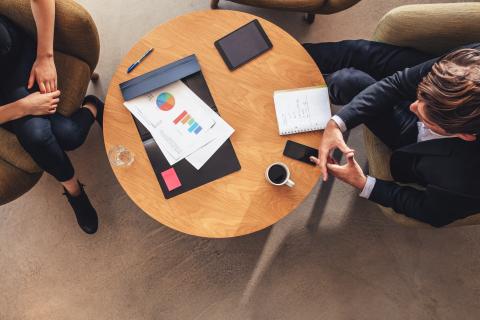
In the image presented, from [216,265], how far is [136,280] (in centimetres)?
42

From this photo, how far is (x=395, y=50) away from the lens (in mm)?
1692

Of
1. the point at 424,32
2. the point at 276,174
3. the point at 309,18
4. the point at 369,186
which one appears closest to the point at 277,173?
the point at 276,174

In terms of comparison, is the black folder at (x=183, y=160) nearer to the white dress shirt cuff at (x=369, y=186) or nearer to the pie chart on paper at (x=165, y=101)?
the pie chart on paper at (x=165, y=101)

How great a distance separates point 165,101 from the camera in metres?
1.54

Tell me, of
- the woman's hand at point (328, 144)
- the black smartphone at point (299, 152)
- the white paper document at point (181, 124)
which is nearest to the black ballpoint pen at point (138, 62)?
the white paper document at point (181, 124)

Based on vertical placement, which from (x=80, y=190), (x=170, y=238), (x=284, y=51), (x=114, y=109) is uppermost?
(x=284, y=51)

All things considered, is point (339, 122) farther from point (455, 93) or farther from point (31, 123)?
point (31, 123)

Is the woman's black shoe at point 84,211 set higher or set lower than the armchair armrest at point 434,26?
lower

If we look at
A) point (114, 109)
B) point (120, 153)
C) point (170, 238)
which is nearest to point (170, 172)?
point (120, 153)

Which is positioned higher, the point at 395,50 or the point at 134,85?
the point at 395,50

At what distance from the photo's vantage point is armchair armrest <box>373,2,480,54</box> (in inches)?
59.3

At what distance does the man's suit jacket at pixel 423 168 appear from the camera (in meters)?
1.31

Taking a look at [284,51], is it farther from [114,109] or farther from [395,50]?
[114,109]

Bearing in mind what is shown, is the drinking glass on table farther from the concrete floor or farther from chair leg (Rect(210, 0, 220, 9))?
chair leg (Rect(210, 0, 220, 9))
